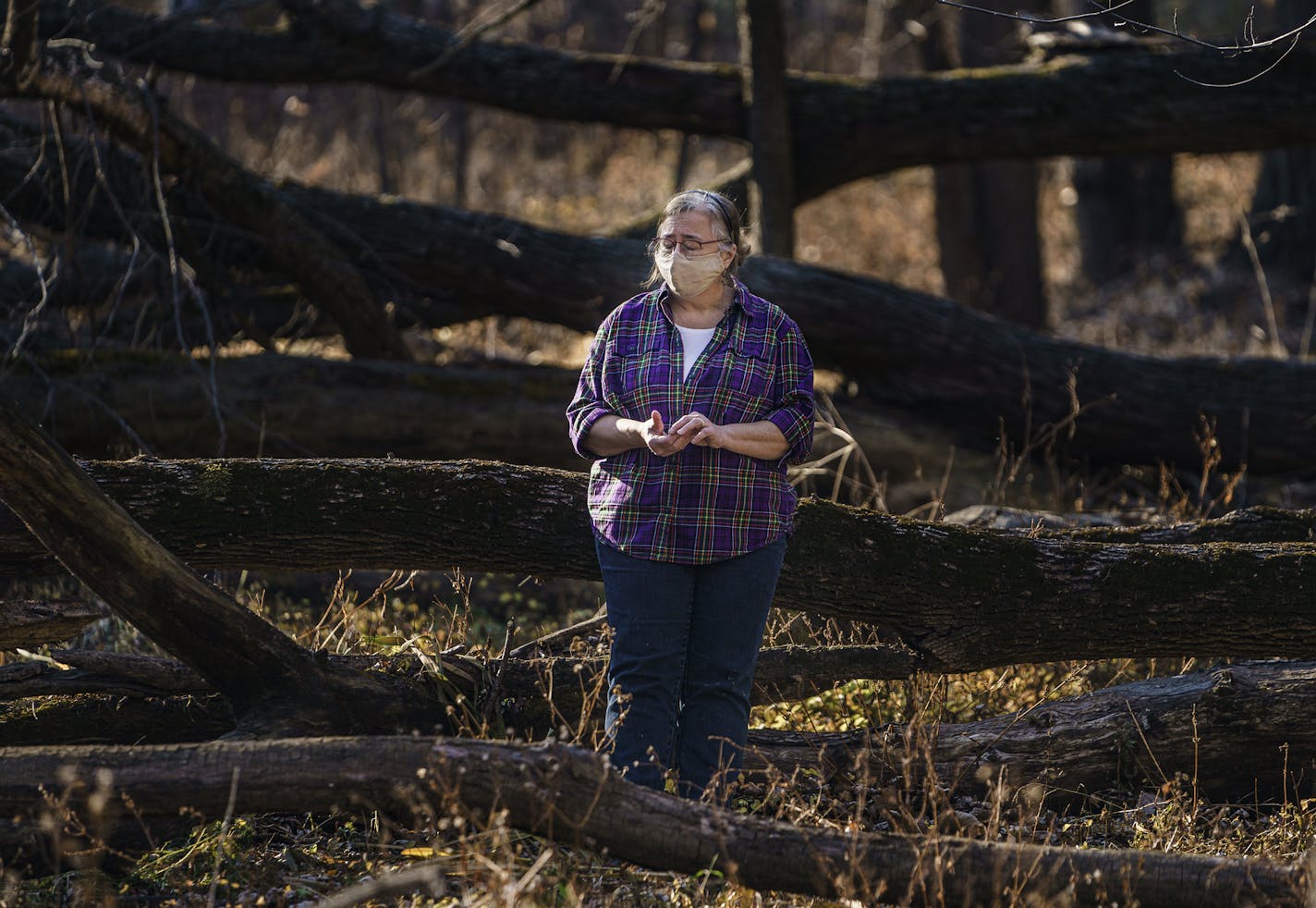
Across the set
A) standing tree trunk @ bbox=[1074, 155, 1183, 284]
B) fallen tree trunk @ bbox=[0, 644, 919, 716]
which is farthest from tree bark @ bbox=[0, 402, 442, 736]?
standing tree trunk @ bbox=[1074, 155, 1183, 284]

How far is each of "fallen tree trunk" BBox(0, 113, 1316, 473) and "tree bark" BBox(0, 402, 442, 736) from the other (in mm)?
4323

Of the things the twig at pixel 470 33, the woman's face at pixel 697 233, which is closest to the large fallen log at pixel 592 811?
the woman's face at pixel 697 233

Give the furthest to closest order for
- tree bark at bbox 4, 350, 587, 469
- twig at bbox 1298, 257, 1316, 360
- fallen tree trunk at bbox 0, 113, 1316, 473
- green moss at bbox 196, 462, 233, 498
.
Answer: twig at bbox 1298, 257, 1316, 360 < fallen tree trunk at bbox 0, 113, 1316, 473 < tree bark at bbox 4, 350, 587, 469 < green moss at bbox 196, 462, 233, 498

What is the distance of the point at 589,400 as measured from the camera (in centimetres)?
389

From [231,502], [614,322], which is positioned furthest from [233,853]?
[614,322]

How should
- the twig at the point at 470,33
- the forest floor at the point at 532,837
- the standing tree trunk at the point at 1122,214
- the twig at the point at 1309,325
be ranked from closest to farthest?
the forest floor at the point at 532,837, the twig at the point at 470,33, the twig at the point at 1309,325, the standing tree trunk at the point at 1122,214

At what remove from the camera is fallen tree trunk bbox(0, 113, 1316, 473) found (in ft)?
26.4

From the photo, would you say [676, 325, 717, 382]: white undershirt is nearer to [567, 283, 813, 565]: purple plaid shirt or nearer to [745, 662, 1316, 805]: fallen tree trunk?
[567, 283, 813, 565]: purple plaid shirt

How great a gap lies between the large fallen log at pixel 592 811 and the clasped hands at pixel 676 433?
841mm

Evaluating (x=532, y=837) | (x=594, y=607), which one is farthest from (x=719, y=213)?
(x=594, y=607)

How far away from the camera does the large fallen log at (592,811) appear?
3.22 meters

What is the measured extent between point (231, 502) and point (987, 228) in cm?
1018

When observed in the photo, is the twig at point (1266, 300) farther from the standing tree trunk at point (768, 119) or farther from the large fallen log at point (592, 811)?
the large fallen log at point (592, 811)

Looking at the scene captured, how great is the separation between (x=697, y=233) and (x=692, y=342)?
0.32 m
